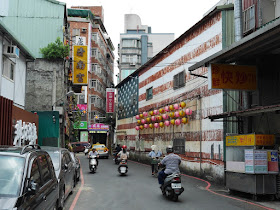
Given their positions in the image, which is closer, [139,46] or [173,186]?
[173,186]

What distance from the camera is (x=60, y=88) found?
26156 mm

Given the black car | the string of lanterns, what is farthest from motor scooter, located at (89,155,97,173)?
the black car

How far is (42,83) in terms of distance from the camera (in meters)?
26.0

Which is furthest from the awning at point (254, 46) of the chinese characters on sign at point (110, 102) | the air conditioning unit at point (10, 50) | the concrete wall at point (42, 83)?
the chinese characters on sign at point (110, 102)

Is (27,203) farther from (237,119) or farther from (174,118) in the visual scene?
(174,118)

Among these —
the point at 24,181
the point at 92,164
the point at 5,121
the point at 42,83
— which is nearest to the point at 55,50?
the point at 42,83

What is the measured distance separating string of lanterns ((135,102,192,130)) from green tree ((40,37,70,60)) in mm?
8182

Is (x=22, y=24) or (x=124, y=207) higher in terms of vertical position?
(x=22, y=24)

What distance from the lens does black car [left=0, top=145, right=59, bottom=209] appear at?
14.9 ft

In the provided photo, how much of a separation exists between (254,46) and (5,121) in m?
10.3

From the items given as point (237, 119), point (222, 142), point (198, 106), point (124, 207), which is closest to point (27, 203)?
point (124, 207)

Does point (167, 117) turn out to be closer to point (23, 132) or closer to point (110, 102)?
point (23, 132)

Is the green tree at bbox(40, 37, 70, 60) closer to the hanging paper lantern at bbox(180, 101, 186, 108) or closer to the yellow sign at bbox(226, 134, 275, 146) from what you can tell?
the hanging paper lantern at bbox(180, 101, 186, 108)

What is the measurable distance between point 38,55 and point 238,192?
20.0m
